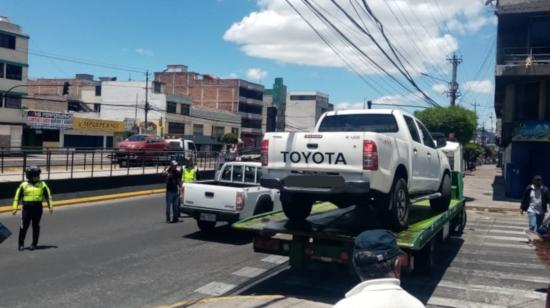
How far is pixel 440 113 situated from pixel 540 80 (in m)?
22.4

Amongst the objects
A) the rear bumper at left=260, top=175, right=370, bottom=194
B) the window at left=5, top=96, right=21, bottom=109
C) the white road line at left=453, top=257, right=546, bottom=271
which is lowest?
the white road line at left=453, top=257, right=546, bottom=271

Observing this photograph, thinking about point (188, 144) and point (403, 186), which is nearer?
point (403, 186)

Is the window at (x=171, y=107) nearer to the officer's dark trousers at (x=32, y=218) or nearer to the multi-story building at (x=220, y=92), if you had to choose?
the multi-story building at (x=220, y=92)

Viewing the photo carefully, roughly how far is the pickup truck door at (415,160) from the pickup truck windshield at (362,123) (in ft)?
1.51

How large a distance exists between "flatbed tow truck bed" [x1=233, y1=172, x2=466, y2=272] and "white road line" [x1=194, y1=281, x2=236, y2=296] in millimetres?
703

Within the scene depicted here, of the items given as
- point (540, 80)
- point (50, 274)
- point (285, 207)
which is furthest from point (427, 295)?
point (540, 80)

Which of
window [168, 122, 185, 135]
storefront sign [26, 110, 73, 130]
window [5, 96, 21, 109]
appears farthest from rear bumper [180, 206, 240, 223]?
window [168, 122, 185, 135]

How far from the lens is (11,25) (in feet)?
181

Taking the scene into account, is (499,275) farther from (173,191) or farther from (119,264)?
(173,191)

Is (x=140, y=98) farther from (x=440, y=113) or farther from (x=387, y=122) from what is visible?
(x=387, y=122)

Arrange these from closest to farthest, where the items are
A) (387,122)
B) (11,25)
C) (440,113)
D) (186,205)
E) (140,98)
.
Answer: (387,122) < (186,205) < (440,113) < (11,25) < (140,98)

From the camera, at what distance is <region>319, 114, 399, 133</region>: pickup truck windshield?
9.23m

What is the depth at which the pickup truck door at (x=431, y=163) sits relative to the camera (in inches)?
401

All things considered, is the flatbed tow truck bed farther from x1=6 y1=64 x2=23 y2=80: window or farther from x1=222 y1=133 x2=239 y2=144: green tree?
x1=222 y1=133 x2=239 y2=144: green tree
